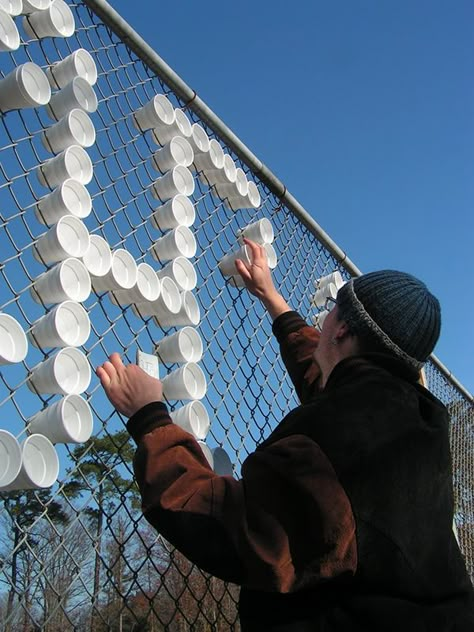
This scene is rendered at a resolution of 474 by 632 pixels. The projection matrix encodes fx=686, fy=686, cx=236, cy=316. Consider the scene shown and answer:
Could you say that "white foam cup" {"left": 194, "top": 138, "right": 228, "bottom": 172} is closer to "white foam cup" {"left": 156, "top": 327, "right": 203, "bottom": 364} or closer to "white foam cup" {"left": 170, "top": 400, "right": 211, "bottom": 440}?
"white foam cup" {"left": 156, "top": 327, "right": 203, "bottom": 364}

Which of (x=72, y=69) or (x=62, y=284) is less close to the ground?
(x=72, y=69)

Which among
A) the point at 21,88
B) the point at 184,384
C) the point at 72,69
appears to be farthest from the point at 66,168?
the point at 184,384

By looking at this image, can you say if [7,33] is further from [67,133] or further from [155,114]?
[155,114]

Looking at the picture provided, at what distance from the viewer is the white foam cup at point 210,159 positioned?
107 inches

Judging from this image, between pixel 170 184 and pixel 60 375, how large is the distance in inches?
39.9

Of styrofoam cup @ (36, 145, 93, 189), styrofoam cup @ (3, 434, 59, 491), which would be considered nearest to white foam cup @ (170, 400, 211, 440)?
styrofoam cup @ (3, 434, 59, 491)

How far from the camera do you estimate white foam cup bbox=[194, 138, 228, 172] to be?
8.89 ft

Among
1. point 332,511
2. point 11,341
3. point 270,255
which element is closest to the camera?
point 332,511

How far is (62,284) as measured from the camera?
1.77m

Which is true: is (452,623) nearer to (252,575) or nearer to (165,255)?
(252,575)

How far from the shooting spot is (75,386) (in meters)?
1.72

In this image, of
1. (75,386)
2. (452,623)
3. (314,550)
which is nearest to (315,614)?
(314,550)

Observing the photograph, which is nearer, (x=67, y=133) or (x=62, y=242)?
(x=62, y=242)

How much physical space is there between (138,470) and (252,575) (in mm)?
277
